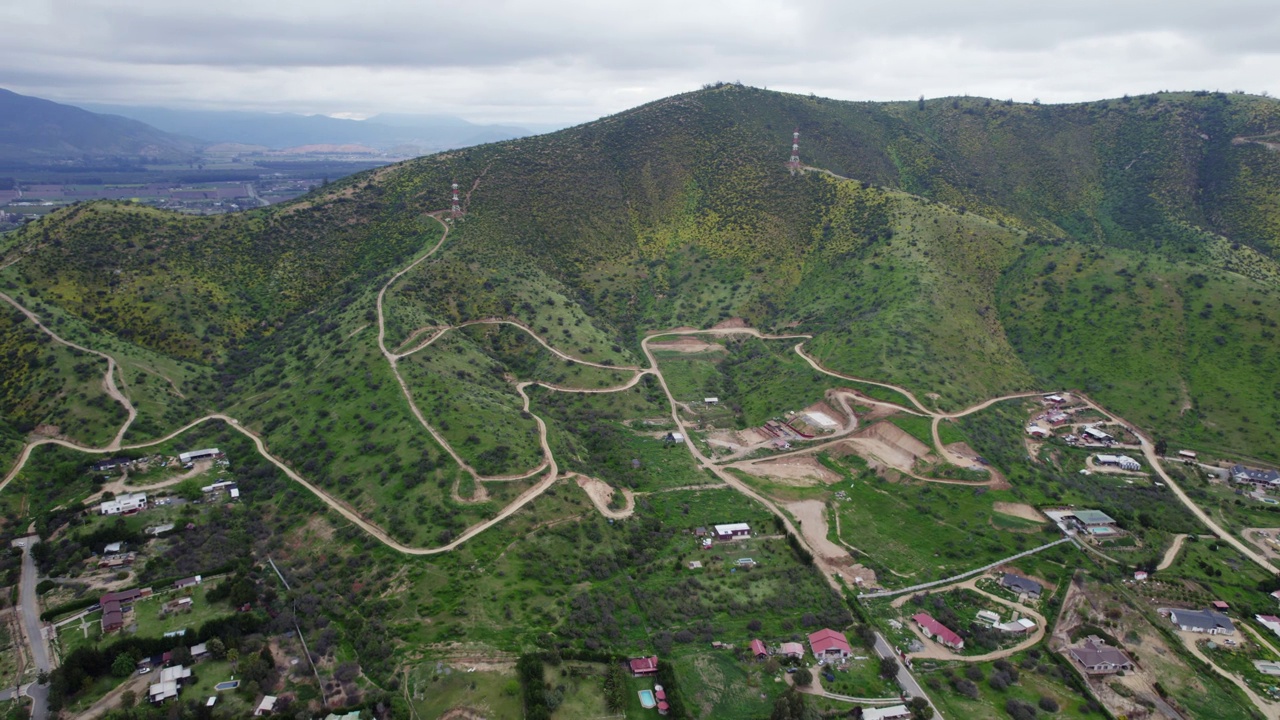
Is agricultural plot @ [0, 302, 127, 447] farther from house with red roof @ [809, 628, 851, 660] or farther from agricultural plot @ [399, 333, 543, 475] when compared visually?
house with red roof @ [809, 628, 851, 660]

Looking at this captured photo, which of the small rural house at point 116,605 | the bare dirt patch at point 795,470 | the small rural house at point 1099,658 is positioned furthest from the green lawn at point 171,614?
the small rural house at point 1099,658

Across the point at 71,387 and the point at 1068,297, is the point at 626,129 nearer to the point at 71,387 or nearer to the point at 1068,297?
the point at 1068,297

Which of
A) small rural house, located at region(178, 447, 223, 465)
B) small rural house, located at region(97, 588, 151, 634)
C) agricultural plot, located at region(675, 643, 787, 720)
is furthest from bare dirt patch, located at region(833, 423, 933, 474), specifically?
small rural house, located at region(178, 447, 223, 465)

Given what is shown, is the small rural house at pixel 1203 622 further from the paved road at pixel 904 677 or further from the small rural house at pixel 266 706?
the small rural house at pixel 266 706

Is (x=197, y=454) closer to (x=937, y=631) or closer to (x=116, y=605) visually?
(x=116, y=605)

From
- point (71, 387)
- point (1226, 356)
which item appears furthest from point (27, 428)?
point (1226, 356)
